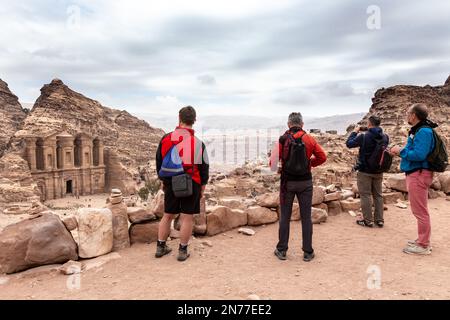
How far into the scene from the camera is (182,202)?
469 cm

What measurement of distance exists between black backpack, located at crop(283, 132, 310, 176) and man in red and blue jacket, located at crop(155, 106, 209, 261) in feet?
4.08

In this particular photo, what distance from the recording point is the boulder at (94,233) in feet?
16.2

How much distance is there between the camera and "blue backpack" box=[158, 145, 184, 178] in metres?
4.55

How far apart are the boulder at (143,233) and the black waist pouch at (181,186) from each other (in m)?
1.42

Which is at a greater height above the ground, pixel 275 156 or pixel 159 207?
pixel 275 156

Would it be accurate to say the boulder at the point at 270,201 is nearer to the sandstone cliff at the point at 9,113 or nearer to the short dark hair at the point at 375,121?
the short dark hair at the point at 375,121

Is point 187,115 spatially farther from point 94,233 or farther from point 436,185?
point 436,185

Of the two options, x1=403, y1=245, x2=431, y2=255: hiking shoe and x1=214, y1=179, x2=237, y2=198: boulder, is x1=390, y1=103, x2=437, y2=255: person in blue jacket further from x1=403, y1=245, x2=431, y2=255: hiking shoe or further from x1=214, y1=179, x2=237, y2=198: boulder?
x1=214, y1=179, x2=237, y2=198: boulder

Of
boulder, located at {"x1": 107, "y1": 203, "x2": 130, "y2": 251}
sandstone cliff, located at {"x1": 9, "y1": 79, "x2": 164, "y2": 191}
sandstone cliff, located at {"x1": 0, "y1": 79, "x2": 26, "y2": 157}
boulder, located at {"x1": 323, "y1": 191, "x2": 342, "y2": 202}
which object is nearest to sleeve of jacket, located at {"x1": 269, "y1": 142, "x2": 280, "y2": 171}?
boulder, located at {"x1": 107, "y1": 203, "x2": 130, "y2": 251}

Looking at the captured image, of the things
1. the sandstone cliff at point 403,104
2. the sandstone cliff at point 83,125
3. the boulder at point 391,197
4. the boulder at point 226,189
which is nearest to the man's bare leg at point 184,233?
the boulder at point 391,197

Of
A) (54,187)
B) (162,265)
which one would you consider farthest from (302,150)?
(54,187)

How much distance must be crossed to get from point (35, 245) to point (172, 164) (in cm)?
231

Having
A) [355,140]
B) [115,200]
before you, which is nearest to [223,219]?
[115,200]
